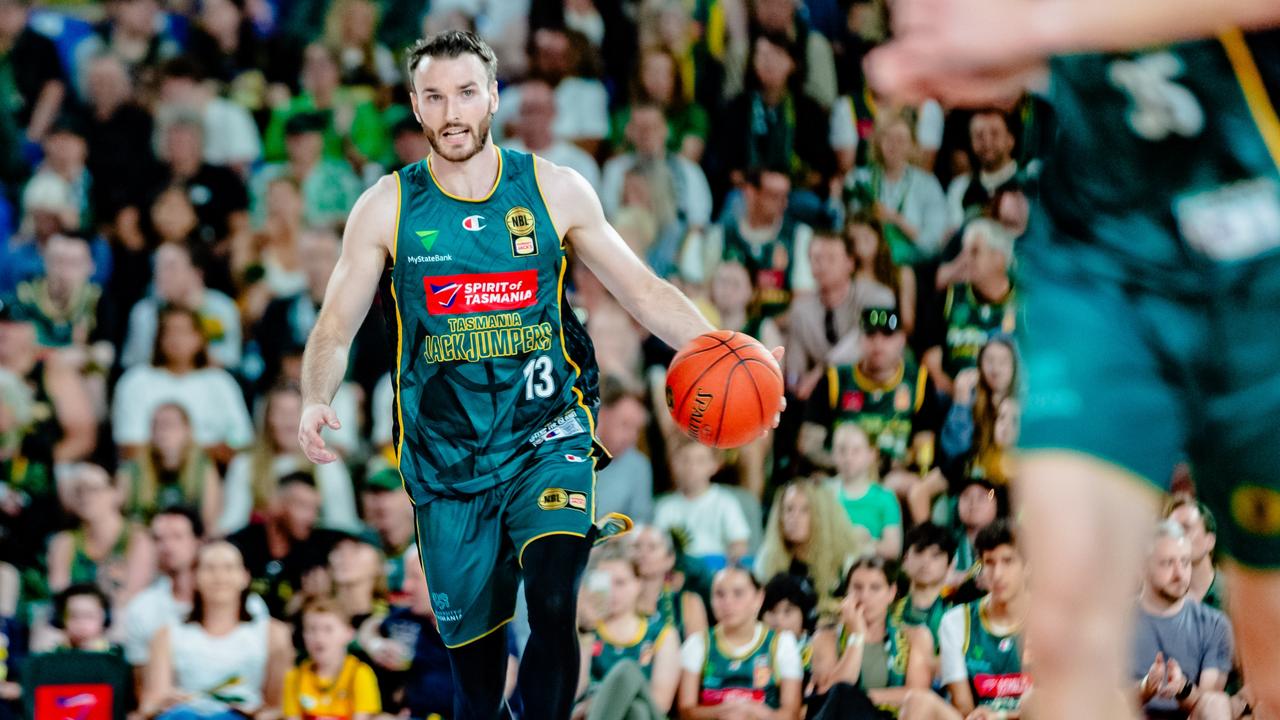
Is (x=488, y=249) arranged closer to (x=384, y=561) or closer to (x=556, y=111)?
(x=384, y=561)

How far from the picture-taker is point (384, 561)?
7348 mm

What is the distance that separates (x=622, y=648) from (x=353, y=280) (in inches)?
105

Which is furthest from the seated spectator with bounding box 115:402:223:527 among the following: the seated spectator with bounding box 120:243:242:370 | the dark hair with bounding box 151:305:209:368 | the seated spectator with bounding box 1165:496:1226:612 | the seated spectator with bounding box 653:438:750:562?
the seated spectator with bounding box 1165:496:1226:612

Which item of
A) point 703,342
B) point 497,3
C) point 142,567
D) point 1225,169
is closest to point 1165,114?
point 1225,169

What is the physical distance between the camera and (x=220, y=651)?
22.6ft

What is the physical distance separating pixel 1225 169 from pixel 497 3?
7372 mm

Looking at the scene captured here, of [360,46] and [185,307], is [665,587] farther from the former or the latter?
[360,46]

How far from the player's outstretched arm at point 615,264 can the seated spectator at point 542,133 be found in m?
3.71

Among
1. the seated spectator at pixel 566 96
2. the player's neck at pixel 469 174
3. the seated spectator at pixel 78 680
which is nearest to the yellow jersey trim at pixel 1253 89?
the player's neck at pixel 469 174

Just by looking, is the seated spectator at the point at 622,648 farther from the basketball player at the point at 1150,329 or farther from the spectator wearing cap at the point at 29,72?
the spectator wearing cap at the point at 29,72

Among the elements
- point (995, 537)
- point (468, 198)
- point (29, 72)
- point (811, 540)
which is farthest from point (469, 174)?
point (29, 72)

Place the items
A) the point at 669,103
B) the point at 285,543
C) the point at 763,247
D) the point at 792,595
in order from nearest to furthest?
the point at 792,595 < the point at 285,543 < the point at 763,247 < the point at 669,103

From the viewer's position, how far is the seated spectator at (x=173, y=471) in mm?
7730

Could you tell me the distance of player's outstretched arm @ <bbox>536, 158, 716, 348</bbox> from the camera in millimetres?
4965
